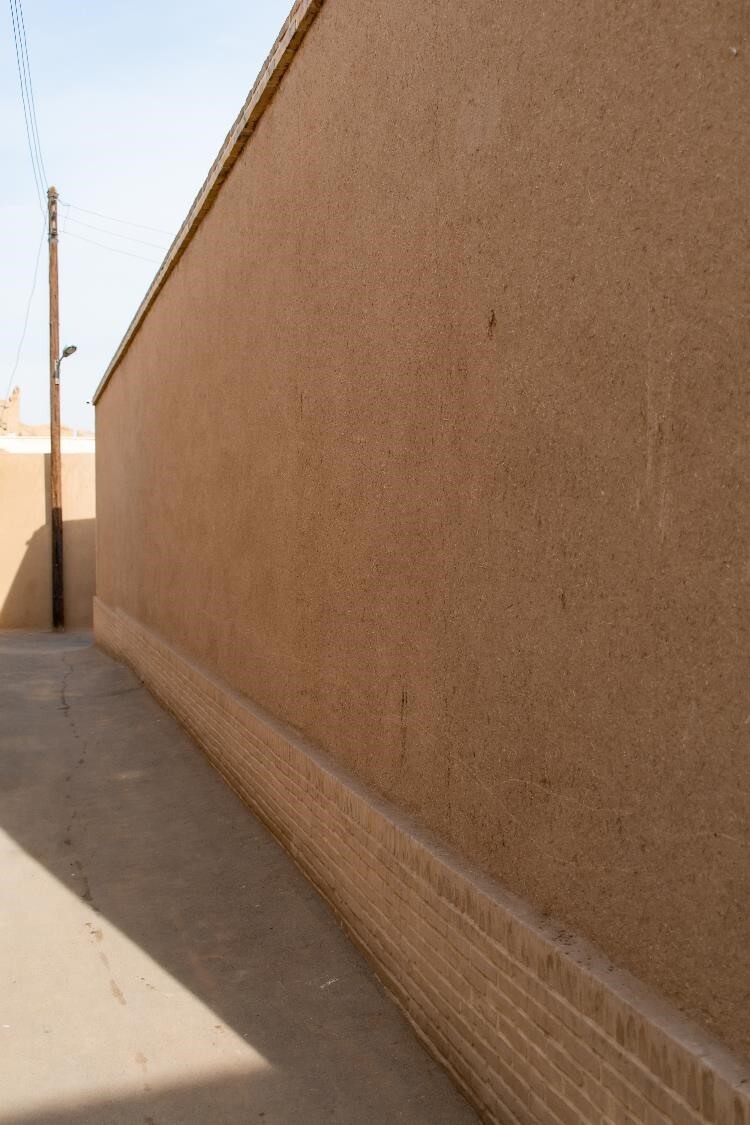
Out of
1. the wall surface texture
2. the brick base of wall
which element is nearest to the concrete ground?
the brick base of wall

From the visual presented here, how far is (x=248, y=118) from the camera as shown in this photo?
242 inches

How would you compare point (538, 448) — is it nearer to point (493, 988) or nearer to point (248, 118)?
point (493, 988)

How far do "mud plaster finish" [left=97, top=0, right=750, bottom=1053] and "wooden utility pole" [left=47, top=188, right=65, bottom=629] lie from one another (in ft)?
54.0

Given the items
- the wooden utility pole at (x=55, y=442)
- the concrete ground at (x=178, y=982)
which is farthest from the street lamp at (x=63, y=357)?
the concrete ground at (x=178, y=982)

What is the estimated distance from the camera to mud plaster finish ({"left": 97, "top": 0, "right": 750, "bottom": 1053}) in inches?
85.1

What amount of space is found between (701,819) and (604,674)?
0.45 metres

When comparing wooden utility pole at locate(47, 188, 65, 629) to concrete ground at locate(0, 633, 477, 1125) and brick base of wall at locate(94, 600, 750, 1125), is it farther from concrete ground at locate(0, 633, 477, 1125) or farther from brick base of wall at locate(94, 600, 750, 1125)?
brick base of wall at locate(94, 600, 750, 1125)

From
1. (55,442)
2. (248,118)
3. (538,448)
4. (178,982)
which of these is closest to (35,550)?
(55,442)

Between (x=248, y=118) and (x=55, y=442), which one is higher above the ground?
(x=248, y=118)

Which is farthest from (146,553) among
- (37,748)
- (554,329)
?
(554,329)

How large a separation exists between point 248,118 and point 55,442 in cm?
1653

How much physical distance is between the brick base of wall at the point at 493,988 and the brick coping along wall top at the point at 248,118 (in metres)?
3.23

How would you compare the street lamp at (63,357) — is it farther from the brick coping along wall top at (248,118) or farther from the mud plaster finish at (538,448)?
the mud plaster finish at (538,448)

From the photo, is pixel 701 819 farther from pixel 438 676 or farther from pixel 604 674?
pixel 438 676
